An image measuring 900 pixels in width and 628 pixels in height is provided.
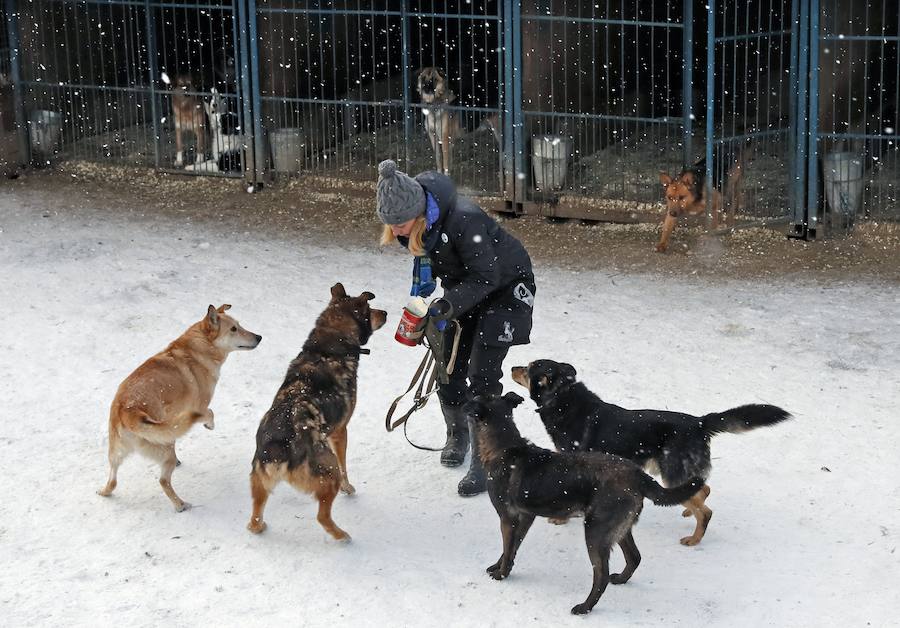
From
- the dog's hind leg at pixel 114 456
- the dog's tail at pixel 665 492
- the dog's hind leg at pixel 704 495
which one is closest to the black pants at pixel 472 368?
the dog's hind leg at pixel 704 495

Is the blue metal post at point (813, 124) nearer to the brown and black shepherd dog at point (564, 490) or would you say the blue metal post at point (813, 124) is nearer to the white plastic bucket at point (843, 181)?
the white plastic bucket at point (843, 181)

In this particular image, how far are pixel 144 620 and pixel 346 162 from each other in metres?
8.14

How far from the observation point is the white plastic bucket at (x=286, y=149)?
1195 cm

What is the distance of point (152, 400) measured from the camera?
5.77 metres

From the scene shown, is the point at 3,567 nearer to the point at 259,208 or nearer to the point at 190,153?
the point at 259,208

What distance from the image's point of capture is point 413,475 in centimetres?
625

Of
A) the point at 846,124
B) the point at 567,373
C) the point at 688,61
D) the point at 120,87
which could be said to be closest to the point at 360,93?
the point at 120,87

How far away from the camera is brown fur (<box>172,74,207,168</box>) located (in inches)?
488

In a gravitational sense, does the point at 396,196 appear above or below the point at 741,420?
above

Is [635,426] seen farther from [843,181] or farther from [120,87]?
[120,87]

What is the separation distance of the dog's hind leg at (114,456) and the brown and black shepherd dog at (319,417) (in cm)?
71

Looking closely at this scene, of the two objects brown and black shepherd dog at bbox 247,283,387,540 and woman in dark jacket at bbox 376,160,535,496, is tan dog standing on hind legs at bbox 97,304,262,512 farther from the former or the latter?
woman in dark jacket at bbox 376,160,535,496

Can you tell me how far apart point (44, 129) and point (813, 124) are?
25.5ft

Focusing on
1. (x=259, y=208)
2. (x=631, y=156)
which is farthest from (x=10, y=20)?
(x=631, y=156)
